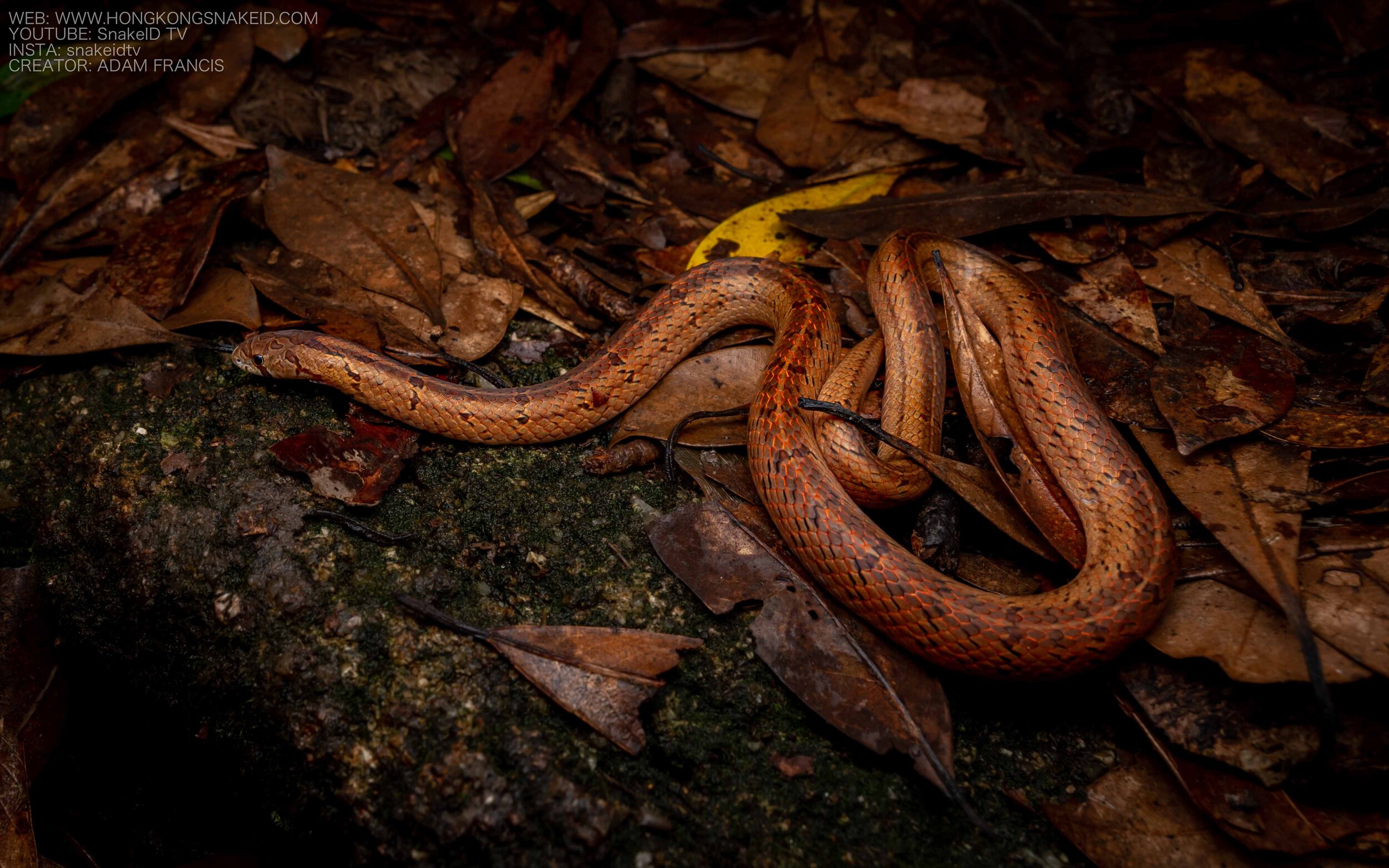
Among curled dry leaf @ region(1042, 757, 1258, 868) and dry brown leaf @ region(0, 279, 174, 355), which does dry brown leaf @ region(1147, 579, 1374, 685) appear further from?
dry brown leaf @ region(0, 279, 174, 355)

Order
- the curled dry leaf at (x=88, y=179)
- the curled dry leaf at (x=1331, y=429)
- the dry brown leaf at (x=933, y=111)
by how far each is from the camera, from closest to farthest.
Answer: the curled dry leaf at (x=1331, y=429) < the curled dry leaf at (x=88, y=179) < the dry brown leaf at (x=933, y=111)

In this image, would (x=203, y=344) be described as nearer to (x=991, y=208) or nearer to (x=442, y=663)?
(x=442, y=663)

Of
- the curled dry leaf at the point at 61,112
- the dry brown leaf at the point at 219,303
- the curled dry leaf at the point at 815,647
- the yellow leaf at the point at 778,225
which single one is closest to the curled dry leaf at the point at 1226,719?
the curled dry leaf at the point at 815,647

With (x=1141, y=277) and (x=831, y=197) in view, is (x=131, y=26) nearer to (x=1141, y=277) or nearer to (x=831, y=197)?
(x=831, y=197)

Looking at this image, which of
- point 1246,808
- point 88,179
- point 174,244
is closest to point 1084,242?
point 1246,808

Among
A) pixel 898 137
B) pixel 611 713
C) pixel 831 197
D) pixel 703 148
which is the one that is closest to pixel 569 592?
pixel 611 713

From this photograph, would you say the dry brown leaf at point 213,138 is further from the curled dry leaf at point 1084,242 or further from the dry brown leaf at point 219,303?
the curled dry leaf at point 1084,242

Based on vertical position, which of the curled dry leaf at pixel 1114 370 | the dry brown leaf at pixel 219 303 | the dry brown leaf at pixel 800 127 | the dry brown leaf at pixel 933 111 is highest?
the dry brown leaf at pixel 933 111

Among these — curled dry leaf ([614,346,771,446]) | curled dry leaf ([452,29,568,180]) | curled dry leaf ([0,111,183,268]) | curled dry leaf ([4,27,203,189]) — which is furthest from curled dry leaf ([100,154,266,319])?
curled dry leaf ([614,346,771,446])

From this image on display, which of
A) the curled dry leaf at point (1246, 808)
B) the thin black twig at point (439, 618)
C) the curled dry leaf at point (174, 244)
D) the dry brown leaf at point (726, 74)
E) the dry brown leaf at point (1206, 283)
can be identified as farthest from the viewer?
the dry brown leaf at point (726, 74)
